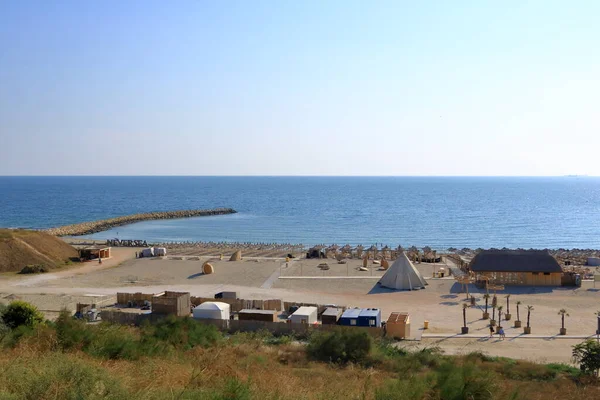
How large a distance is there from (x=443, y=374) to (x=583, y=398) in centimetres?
407

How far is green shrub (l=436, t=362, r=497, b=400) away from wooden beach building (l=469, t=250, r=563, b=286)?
77.3ft

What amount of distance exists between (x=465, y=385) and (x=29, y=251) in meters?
39.7

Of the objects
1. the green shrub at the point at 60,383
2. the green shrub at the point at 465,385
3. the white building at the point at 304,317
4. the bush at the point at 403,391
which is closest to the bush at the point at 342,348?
the white building at the point at 304,317

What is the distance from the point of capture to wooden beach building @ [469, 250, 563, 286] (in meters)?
35.7

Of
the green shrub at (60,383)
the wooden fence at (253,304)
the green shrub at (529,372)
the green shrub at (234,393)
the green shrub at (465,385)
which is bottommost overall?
the wooden fence at (253,304)

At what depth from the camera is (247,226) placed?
86812mm

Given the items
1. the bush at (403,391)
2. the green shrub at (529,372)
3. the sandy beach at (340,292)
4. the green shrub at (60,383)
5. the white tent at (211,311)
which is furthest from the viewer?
the white tent at (211,311)

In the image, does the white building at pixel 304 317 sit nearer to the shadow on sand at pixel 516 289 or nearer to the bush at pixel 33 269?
the shadow on sand at pixel 516 289

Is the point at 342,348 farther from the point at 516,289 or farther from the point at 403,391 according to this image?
the point at 516,289

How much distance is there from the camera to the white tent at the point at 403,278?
3466 cm

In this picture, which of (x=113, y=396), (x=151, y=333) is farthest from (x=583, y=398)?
(x=151, y=333)

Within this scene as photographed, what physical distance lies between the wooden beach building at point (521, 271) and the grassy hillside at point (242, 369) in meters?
17.3

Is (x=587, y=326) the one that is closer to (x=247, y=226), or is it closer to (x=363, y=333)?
(x=363, y=333)

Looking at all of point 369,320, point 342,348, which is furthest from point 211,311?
point 342,348
